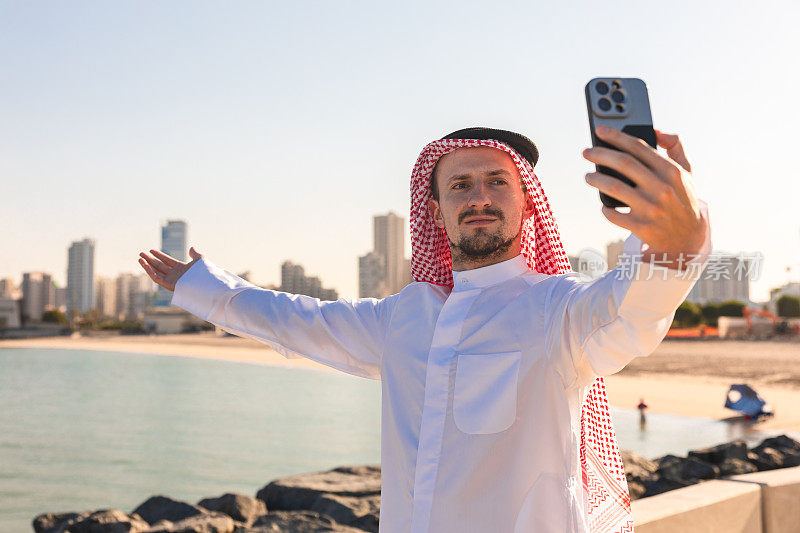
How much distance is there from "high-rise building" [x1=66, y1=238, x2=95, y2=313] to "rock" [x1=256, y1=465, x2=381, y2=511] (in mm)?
116953

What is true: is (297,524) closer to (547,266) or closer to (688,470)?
(547,266)

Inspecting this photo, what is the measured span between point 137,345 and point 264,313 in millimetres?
54818

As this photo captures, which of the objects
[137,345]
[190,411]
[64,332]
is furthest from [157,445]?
[64,332]

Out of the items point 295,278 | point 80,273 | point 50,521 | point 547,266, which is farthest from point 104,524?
point 80,273

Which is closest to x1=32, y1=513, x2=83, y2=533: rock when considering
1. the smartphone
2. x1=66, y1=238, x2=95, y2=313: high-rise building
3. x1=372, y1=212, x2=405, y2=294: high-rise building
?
the smartphone

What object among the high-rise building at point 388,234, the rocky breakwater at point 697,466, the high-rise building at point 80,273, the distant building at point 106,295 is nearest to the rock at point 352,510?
the rocky breakwater at point 697,466

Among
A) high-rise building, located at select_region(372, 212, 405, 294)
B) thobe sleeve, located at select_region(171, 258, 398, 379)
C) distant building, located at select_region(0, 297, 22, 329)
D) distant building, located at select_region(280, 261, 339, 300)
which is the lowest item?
distant building, located at select_region(0, 297, 22, 329)

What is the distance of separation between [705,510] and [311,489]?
4.06m

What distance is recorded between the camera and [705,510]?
2666mm

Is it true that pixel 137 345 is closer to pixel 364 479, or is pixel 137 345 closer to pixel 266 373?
pixel 266 373

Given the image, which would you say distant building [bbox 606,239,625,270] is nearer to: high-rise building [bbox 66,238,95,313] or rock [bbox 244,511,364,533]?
rock [bbox 244,511,364,533]

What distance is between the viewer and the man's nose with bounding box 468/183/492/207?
1.56 metres

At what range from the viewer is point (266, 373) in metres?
29.9

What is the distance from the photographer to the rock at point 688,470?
5.96m
